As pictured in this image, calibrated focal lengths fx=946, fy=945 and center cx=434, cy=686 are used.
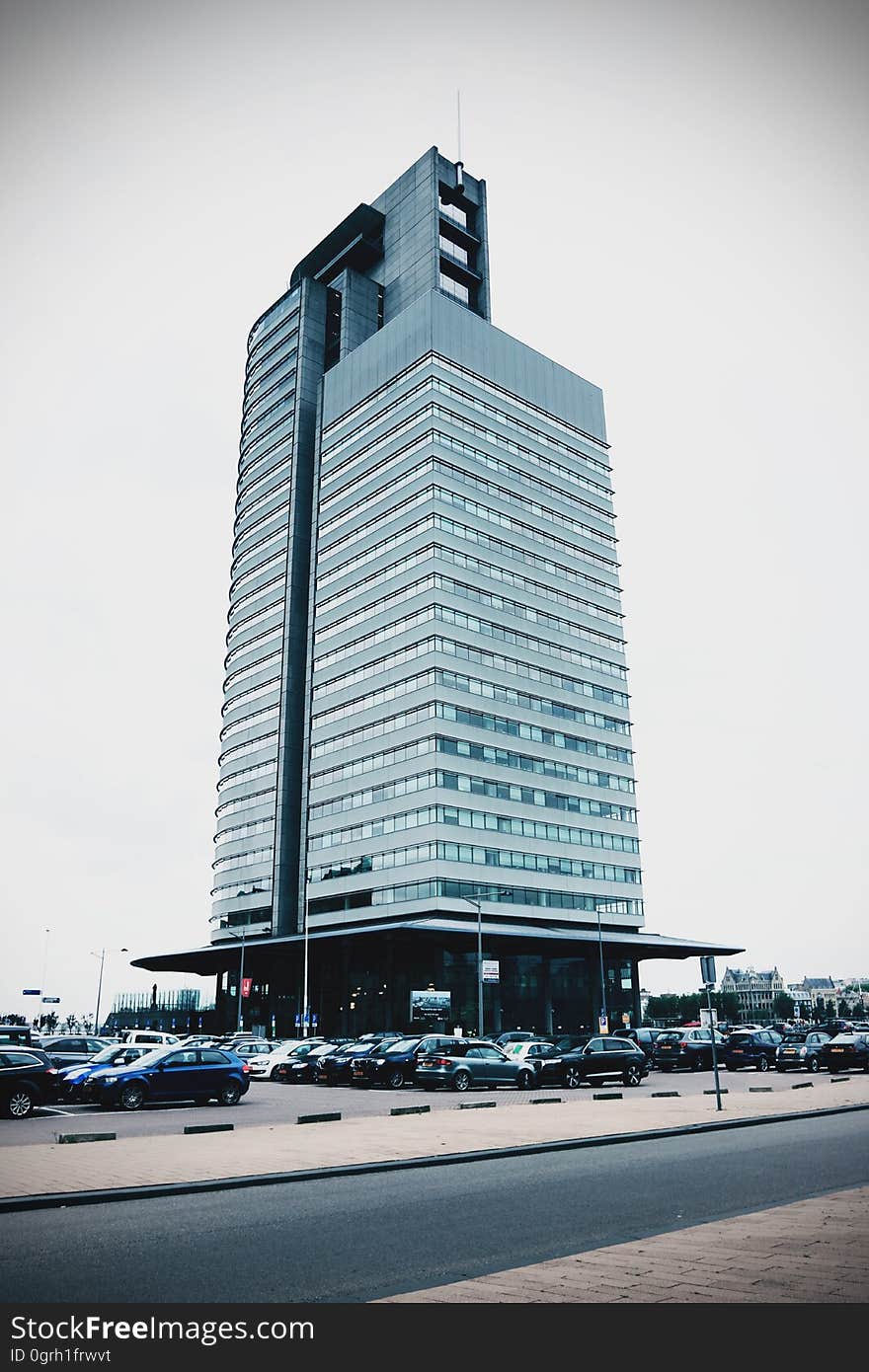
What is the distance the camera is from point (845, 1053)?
37.8 meters

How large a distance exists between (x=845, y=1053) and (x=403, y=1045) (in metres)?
18.2

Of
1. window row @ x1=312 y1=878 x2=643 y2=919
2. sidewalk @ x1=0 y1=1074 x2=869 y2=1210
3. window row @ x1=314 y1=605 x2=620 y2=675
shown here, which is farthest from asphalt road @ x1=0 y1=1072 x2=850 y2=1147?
window row @ x1=314 y1=605 x2=620 y2=675

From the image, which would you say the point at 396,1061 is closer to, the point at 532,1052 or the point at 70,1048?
the point at 532,1052

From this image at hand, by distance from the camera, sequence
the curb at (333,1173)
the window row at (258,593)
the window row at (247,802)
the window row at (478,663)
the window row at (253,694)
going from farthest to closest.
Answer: the window row at (258,593) < the window row at (253,694) < the window row at (247,802) < the window row at (478,663) < the curb at (333,1173)

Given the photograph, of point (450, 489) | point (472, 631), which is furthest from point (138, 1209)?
point (450, 489)

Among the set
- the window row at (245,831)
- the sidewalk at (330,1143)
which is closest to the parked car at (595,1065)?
the sidewalk at (330,1143)

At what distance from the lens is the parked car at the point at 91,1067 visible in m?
25.6

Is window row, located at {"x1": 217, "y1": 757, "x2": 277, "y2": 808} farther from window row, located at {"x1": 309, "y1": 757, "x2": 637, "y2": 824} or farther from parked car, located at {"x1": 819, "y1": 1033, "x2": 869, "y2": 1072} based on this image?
parked car, located at {"x1": 819, "y1": 1033, "x2": 869, "y2": 1072}

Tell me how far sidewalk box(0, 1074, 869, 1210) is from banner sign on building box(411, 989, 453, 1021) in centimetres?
4729

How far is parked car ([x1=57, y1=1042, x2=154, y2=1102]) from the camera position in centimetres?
2559

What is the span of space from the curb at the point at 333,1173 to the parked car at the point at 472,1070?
44.9ft

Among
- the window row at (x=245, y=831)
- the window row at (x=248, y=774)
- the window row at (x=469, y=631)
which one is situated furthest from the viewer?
the window row at (x=248, y=774)

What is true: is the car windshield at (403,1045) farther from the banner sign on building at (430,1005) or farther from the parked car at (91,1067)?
the banner sign on building at (430,1005)

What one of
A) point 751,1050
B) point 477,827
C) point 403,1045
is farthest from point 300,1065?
point 477,827
